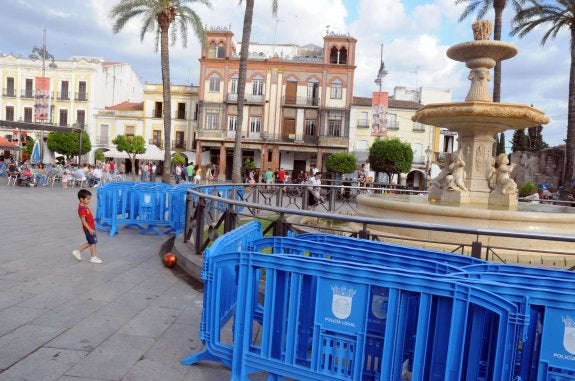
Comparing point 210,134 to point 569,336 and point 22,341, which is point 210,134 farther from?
point 569,336

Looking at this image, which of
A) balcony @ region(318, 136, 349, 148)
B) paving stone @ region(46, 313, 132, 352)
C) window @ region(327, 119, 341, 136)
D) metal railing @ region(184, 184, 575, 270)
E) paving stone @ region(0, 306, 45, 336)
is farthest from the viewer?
window @ region(327, 119, 341, 136)

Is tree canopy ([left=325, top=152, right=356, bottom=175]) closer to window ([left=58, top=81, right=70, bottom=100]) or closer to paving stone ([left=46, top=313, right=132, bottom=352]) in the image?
paving stone ([left=46, top=313, right=132, bottom=352])

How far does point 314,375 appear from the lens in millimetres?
3066

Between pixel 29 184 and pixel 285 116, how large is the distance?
2854 cm

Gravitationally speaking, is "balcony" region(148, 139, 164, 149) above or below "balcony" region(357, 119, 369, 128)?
below

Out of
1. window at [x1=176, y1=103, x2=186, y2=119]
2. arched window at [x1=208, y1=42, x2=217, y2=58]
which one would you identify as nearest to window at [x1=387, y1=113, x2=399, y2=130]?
arched window at [x1=208, y1=42, x2=217, y2=58]

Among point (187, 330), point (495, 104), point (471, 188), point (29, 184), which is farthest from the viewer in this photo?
point (29, 184)

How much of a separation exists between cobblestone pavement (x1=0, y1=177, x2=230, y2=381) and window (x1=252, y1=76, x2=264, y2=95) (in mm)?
41232

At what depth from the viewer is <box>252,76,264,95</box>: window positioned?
48438 mm

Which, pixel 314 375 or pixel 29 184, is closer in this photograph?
pixel 314 375

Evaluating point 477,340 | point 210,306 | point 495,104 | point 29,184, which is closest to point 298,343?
point 210,306

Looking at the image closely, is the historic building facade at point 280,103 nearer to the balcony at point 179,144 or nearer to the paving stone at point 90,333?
the balcony at point 179,144

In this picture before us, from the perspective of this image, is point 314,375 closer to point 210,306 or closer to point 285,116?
point 210,306

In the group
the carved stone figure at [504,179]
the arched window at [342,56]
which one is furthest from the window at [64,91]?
the carved stone figure at [504,179]
